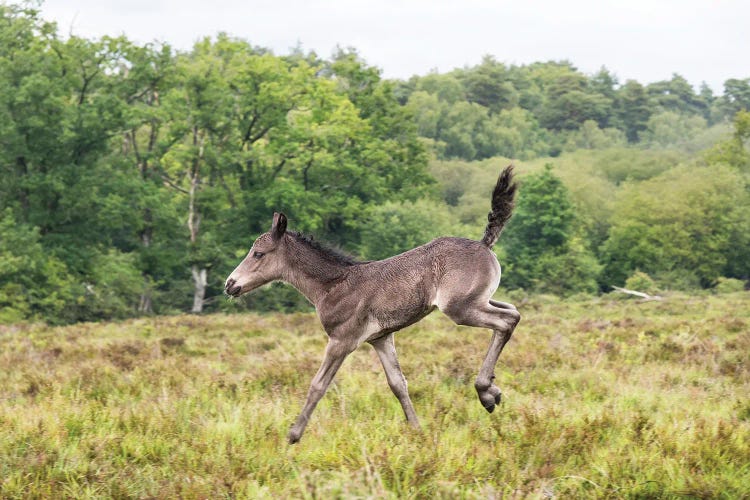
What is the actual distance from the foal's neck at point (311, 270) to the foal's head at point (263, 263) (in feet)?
0.25

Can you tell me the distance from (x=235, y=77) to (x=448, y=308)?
134 ft

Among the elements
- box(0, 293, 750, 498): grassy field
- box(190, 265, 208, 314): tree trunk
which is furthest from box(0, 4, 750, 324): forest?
box(0, 293, 750, 498): grassy field

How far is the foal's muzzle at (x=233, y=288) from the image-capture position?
670cm

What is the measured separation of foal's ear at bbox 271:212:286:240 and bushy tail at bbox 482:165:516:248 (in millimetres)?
1658

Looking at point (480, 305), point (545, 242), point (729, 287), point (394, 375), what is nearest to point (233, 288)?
point (394, 375)

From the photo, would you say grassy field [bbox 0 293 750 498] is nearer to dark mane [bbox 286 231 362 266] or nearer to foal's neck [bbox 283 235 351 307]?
foal's neck [bbox 283 235 351 307]

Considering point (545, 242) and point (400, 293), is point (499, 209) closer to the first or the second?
point (400, 293)

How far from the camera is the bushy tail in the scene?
638cm

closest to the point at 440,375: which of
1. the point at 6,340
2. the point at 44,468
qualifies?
the point at 44,468

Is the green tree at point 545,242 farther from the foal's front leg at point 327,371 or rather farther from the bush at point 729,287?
the foal's front leg at point 327,371

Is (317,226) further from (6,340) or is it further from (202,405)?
(202,405)

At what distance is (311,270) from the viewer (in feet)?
21.9

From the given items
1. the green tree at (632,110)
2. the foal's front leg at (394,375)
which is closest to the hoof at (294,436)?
the foal's front leg at (394,375)

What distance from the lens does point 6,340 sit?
58.5ft
